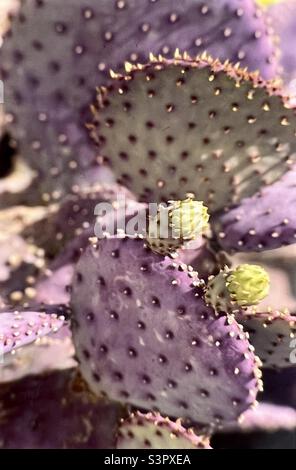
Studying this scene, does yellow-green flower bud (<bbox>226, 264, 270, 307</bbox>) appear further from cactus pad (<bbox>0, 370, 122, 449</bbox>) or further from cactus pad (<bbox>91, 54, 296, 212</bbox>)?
cactus pad (<bbox>0, 370, 122, 449</bbox>)

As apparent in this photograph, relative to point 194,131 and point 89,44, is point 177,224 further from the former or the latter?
point 89,44

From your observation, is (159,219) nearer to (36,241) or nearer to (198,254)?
(198,254)

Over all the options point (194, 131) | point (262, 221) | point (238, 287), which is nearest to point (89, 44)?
point (194, 131)

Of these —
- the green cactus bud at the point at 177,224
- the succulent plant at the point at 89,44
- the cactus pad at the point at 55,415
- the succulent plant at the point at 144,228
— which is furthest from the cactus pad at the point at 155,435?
the succulent plant at the point at 89,44

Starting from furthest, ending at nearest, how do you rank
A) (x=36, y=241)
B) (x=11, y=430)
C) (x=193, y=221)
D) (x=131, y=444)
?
(x=36, y=241)
(x=11, y=430)
(x=131, y=444)
(x=193, y=221)

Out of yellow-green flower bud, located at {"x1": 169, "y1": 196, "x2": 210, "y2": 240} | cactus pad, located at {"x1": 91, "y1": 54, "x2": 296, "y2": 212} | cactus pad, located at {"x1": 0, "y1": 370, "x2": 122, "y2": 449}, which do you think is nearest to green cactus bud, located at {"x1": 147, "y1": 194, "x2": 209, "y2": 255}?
yellow-green flower bud, located at {"x1": 169, "y1": 196, "x2": 210, "y2": 240}

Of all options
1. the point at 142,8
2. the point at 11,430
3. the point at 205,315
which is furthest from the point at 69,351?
the point at 142,8
